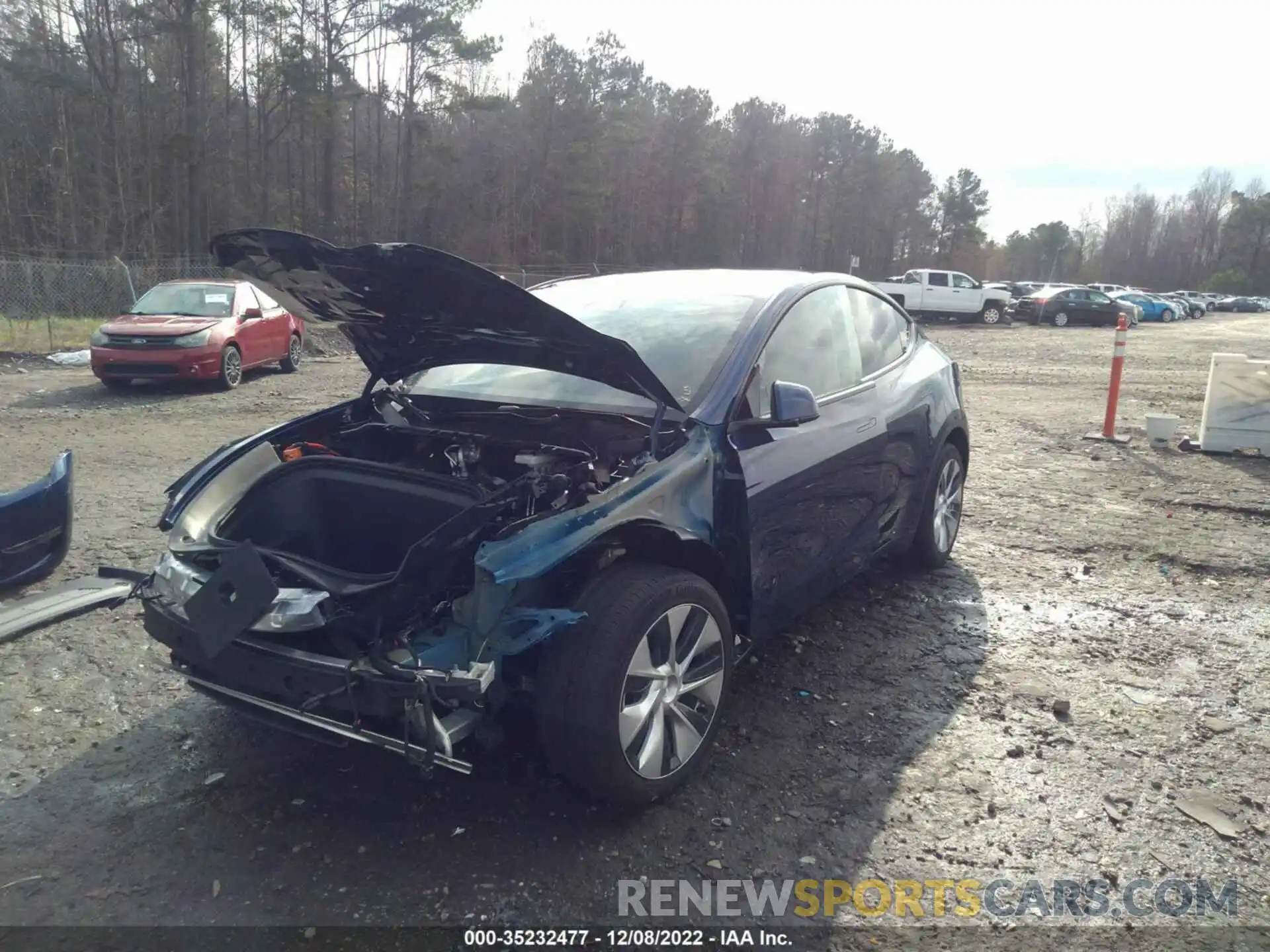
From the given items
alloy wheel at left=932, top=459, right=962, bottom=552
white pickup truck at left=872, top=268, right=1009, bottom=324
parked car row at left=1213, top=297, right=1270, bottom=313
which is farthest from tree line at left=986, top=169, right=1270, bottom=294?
alloy wheel at left=932, top=459, right=962, bottom=552

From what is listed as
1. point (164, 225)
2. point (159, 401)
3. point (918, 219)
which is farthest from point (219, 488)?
point (918, 219)

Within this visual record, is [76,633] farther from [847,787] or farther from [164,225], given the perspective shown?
[164,225]

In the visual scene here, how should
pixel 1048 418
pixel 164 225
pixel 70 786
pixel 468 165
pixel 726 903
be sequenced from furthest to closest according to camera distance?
pixel 468 165 < pixel 164 225 < pixel 1048 418 < pixel 70 786 < pixel 726 903

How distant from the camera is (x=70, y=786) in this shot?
3043 mm

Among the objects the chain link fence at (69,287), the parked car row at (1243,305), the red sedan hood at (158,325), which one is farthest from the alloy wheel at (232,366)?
the parked car row at (1243,305)

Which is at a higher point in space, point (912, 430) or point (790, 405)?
point (790, 405)

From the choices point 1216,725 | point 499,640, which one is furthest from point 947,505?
point 499,640

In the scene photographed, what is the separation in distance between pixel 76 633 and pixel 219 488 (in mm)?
1436

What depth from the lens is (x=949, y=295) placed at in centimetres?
3334

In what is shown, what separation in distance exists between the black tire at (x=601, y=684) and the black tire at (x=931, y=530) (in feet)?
8.20

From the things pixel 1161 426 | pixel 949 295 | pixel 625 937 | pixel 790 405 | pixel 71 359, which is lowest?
pixel 625 937

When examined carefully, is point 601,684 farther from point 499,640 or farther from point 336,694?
point 336,694

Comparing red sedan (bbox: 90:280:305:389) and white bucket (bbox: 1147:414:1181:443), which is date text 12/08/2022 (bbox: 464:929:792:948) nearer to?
white bucket (bbox: 1147:414:1181:443)

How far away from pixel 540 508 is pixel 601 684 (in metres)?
0.66
